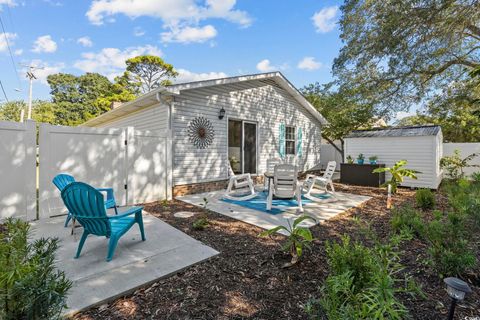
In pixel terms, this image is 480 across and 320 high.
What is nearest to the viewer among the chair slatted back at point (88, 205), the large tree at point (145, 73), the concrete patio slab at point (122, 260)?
the concrete patio slab at point (122, 260)

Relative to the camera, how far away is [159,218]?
445cm

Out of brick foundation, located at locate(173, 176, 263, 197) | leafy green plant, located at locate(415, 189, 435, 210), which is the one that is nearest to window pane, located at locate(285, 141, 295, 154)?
brick foundation, located at locate(173, 176, 263, 197)

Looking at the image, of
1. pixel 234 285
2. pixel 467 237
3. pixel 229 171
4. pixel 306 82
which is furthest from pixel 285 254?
pixel 306 82

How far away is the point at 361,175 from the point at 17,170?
980cm

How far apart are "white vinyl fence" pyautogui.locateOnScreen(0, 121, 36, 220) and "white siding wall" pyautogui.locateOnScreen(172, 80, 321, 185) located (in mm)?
2971

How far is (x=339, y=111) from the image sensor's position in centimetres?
1141

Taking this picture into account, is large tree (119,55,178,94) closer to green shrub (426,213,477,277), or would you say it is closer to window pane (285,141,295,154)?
window pane (285,141,295,154)

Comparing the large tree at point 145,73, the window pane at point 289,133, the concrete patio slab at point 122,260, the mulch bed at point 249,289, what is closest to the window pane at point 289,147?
the window pane at point 289,133

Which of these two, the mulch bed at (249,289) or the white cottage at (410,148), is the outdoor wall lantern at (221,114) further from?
the white cottage at (410,148)

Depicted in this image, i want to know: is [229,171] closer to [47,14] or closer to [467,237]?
[467,237]

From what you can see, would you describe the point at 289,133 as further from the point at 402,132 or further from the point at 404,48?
the point at 404,48

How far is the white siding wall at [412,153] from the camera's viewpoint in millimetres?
7832

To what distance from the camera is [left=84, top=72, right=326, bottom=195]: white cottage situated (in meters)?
6.48

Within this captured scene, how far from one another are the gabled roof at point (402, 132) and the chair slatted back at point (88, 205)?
951cm
